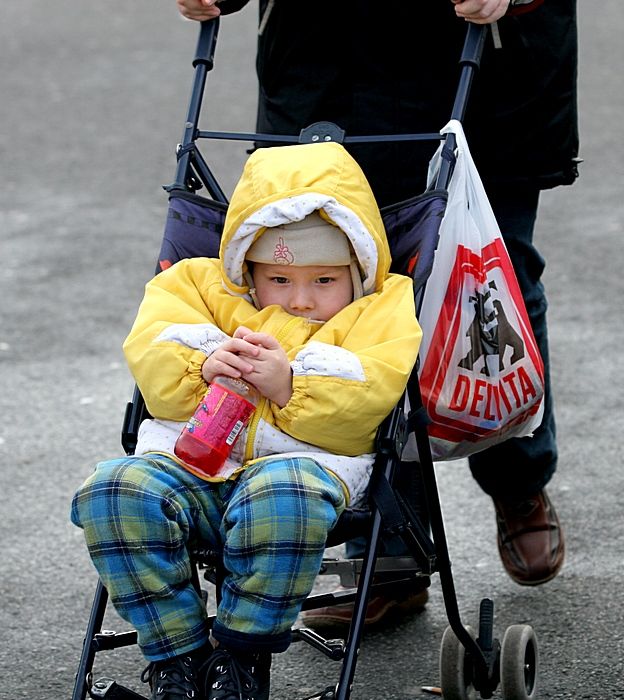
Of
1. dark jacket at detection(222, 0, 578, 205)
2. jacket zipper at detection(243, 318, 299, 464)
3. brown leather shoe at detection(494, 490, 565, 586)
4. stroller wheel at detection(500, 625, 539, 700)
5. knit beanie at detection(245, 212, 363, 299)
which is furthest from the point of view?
brown leather shoe at detection(494, 490, 565, 586)

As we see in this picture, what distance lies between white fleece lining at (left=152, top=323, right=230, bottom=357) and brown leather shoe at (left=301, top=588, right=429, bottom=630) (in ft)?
3.55

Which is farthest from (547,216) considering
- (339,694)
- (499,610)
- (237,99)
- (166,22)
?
(166,22)

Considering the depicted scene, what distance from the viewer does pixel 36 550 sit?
4355 millimetres

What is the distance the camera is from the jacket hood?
3.05 meters

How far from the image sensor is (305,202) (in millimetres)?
3037

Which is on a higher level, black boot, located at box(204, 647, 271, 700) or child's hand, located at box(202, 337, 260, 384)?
child's hand, located at box(202, 337, 260, 384)

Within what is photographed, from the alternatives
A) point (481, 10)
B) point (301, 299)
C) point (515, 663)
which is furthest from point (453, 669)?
point (481, 10)

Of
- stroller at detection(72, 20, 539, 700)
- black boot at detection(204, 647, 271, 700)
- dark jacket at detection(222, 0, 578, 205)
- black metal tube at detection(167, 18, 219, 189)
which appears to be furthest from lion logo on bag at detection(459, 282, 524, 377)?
black boot at detection(204, 647, 271, 700)

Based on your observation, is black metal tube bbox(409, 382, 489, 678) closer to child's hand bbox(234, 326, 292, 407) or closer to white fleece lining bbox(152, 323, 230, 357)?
child's hand bbox(234, 326, 292, 407)

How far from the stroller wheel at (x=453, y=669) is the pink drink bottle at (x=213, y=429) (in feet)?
2.49

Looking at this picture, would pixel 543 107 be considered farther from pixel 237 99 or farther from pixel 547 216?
pixel 237 99

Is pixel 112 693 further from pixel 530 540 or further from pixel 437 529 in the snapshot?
pixel 530 540

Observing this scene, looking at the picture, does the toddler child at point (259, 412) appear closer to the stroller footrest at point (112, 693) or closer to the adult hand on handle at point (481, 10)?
the stroller footrest at point (112, 693)

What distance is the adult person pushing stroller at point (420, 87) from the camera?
3.65 metres
